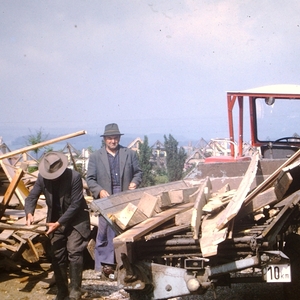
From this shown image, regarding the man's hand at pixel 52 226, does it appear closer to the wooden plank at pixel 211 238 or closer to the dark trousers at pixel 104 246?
the dark trousers at pixel 104 246

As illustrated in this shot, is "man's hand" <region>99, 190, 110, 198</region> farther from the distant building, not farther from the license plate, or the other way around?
the distant building

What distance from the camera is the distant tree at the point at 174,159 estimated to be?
2669cm

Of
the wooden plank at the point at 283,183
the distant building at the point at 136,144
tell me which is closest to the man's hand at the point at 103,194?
the wooden plank at the point at 283,183

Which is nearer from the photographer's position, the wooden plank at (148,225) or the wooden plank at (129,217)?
the wooden plank at (148,225)

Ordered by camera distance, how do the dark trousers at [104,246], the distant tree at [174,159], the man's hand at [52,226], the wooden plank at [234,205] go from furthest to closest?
the distant tree at [174,159]
the dark trousers at [104,246]
the man's hand at [52,226]
the wooden plank at [234,205]

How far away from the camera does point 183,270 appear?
423cm

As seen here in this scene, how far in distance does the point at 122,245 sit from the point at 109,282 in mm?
2945

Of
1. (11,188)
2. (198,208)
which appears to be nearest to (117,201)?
(198,208)

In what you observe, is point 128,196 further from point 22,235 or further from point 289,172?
point 22,235

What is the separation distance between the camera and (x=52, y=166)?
19.4 ft

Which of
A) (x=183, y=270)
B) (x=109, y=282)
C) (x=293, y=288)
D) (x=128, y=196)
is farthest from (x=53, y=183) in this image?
(x=293, y=288)

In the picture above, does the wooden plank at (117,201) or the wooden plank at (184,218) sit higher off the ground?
the wooden plank at (117,201)

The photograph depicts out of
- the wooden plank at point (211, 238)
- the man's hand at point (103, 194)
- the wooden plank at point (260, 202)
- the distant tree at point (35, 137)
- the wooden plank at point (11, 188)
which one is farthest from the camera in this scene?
the distant tree at point (35, 137)

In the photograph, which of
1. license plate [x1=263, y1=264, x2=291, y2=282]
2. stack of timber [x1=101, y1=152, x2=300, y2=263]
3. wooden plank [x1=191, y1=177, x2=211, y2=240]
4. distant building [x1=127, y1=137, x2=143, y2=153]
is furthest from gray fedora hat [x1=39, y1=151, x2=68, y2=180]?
distant building [x1=127, y1=137, x2=143, y2=153]
